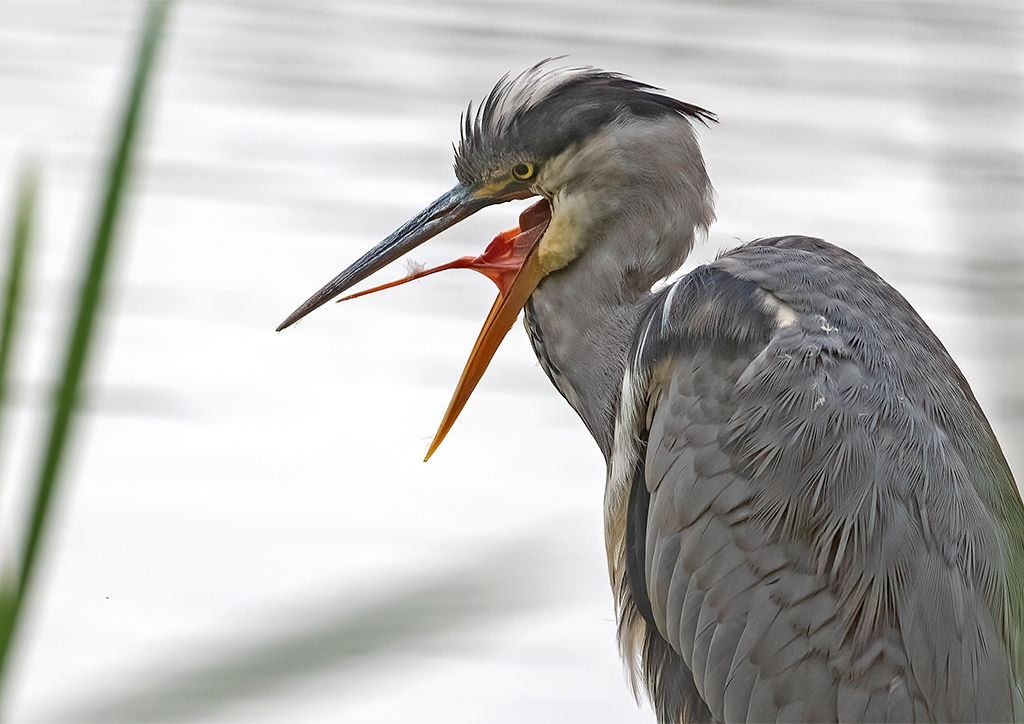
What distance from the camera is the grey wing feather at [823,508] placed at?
55.2 inches

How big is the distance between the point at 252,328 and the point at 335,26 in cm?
325

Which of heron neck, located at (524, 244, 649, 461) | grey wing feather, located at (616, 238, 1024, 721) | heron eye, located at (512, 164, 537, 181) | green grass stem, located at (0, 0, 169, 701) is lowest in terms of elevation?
grey wing feather, located at (616, 238, 1024, 721)

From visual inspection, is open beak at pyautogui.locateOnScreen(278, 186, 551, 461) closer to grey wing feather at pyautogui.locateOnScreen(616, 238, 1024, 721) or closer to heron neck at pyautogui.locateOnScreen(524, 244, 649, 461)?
heron neck at pyautogui.locateOnScreen(524, 244, 649, 461)

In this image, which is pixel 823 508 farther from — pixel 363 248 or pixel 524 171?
pixel 363 248

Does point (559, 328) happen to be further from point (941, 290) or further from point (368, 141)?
point (368, 141)

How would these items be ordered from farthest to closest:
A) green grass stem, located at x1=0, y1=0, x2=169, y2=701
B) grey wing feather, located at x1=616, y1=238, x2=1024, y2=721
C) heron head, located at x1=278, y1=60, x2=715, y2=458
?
1. heron head, located at x1=278, y1=60, x2=715, y2=458
2. grey wing feather, located at x1=616, y1=238, x2=1024, y2=721
3. green grass stem, located at x1=0, y1=0, x2=169, y2=701

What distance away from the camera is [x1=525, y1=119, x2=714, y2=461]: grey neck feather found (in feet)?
5.74

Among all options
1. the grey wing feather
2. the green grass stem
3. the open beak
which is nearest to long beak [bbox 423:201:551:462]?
the open beak

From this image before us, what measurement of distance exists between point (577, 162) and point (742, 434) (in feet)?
1.54

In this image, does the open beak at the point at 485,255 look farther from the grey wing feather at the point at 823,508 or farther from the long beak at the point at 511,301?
the grey wing feather at the point at 823,508

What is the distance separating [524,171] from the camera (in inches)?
71.4

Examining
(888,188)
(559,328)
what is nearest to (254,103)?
(888,188)

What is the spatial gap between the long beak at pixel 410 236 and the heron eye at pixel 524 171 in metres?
0.07

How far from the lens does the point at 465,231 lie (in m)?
4.11
